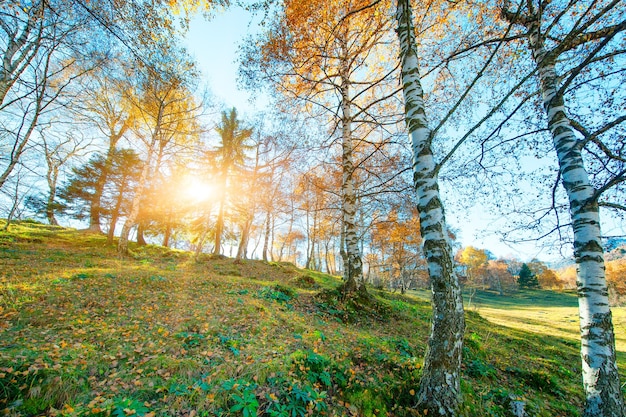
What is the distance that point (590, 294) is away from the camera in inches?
121

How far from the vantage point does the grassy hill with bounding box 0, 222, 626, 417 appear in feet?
7.89

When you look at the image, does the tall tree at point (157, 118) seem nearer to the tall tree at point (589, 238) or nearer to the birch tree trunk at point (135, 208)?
the birch tree trunk at point (135, 208)

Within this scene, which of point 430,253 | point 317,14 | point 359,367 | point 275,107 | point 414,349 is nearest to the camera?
point 430,253

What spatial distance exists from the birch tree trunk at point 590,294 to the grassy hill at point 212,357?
855 mm

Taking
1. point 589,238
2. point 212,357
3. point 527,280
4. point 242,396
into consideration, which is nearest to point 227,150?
point 212,357

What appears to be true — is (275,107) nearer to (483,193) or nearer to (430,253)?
(483,193)

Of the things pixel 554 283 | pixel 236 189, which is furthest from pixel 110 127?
pixel 554 283

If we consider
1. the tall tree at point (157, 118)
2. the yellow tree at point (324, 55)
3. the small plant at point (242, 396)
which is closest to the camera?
the small plant at point (242, 396)

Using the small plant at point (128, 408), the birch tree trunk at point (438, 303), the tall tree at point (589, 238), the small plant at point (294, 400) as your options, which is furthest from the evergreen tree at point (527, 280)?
the small plant at point (128, 408)

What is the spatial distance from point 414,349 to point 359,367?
196cm

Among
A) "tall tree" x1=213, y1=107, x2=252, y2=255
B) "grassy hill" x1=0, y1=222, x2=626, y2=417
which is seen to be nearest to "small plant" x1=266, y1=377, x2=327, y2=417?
"grassy hill" x1=0, y1=222, x2=626, y2=417

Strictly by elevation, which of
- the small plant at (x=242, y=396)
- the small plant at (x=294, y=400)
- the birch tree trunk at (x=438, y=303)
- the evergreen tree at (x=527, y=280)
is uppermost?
the birch tree trunk at (x=438, y=303)

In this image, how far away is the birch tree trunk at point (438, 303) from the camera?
2.83m

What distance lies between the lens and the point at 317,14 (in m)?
6.11
